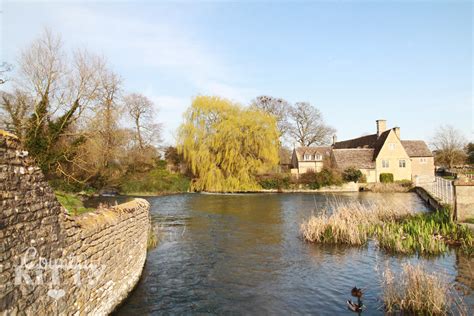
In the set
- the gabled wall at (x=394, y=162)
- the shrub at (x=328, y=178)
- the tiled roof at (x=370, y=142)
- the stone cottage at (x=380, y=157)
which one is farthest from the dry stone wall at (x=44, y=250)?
the tiled roof at (x=370, y=142)

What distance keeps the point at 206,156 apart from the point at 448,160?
135ft

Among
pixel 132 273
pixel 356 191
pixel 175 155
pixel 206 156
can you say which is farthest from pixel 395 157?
pixel 132 273

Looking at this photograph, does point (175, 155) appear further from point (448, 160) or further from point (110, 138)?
point (448, 160)

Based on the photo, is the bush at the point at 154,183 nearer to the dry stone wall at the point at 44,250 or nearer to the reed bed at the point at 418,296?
the dry stone wall at the point at 44,250

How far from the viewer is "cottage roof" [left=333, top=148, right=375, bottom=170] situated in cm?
4572

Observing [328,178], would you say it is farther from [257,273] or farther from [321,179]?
[257,273]

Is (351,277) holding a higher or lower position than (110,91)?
lower

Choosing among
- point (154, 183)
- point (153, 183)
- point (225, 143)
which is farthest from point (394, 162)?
point (153, 183)

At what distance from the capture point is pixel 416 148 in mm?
48562

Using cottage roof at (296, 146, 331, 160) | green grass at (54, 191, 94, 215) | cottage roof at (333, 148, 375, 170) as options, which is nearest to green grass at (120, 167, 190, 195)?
cottage roof at (296, 146, 331, 160)

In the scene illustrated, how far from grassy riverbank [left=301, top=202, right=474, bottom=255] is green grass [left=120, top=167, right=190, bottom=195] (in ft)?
84.5

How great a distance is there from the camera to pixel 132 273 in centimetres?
898

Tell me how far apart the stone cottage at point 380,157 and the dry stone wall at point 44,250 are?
3845 cm

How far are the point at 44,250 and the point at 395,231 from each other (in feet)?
40.8
